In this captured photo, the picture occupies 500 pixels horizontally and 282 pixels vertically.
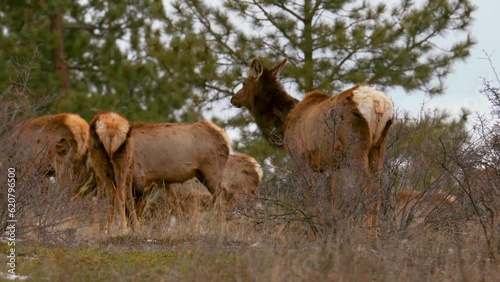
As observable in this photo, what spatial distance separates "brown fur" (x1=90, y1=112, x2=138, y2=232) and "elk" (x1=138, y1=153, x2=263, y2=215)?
50.9 inches

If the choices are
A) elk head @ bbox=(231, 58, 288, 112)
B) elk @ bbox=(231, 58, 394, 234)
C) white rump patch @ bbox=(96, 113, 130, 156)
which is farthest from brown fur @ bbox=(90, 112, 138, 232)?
elk @ bbox=(231, 58, 394, 234)

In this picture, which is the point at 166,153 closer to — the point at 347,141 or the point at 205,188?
the point at 205,188

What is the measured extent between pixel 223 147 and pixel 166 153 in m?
1.18

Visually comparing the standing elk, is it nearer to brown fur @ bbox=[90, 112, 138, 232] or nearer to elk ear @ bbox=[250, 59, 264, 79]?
brown fur @ bbox=[90, 112, 138, 232]

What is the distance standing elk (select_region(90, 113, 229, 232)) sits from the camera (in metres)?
16.0

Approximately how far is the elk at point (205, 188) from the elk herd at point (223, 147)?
0.02 metres

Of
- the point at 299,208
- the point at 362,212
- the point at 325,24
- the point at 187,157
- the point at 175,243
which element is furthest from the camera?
the point at 325,24

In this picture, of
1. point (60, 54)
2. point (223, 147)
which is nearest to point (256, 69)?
point (223, 147)

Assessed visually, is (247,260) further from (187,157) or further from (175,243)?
(187,157)

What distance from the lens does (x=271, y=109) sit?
599 inches

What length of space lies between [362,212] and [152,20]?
1864 centimetres

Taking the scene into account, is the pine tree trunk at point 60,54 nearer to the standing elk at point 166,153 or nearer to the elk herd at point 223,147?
the elk herd at point 223,147

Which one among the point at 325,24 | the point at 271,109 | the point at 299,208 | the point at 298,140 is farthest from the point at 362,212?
the point at 325,24

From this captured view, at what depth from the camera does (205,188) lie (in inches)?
787
